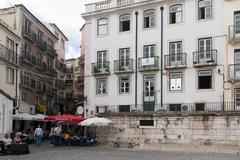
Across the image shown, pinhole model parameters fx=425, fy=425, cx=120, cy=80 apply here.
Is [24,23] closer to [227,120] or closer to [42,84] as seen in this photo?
[42,84]

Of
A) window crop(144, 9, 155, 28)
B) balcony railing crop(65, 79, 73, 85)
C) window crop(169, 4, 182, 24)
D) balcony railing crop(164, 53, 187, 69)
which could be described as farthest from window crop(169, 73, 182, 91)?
balcony railing crop(65, 79, 73, 85)

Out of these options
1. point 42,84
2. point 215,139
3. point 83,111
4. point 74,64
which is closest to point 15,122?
point 83,111

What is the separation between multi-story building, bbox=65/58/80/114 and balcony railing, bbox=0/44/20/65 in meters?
19.9

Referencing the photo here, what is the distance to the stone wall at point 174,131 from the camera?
2669 cm

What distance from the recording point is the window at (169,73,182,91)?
3603 centimetres

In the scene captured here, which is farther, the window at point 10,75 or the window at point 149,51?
the window at point 10,75

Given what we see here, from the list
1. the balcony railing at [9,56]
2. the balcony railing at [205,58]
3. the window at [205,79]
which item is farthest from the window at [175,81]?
the balcony railing at [9,56]

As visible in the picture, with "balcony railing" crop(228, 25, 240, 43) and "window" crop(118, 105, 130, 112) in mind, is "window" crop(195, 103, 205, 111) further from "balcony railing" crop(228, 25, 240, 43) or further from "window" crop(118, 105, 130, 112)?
"window" crop(118, 105, 130, 112)

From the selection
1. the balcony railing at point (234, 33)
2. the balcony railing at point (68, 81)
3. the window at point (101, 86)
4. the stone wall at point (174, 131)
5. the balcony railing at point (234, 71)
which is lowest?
the stone wall at point (174, 131)

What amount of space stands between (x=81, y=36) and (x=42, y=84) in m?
7.67

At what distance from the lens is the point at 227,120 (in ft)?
87.5

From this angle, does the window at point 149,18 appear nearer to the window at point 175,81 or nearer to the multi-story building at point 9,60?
the window at point 175,81

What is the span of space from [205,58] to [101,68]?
10.1m

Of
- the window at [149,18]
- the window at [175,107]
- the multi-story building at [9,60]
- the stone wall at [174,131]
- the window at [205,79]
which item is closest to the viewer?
the stone wall at [174,131]
